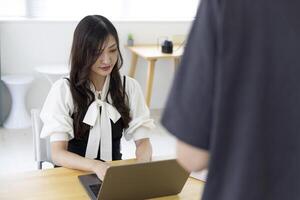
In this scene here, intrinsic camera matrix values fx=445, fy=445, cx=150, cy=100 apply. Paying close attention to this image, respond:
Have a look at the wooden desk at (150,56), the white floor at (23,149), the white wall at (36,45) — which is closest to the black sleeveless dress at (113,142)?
the white floor at (23,149)

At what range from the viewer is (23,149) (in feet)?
11.6

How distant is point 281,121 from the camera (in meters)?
0.72

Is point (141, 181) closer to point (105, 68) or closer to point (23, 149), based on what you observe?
point (105, 68)

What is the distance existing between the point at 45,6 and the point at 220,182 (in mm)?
4014

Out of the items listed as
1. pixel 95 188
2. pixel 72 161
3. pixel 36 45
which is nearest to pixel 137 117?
pixel 72 161

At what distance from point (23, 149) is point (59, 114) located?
192 centimetres

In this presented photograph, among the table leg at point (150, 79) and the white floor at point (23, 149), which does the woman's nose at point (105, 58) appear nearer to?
the white floor at point (23, 149)

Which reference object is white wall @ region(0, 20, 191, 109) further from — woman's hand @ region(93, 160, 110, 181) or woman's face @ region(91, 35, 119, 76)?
woman's hand @ region(93, 160, 110, 181)

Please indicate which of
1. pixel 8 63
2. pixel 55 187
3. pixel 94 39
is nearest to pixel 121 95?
pixel 94 39

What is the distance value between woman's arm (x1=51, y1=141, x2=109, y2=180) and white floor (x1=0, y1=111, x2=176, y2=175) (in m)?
1.49

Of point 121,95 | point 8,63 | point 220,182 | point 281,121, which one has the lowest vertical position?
point 8,63

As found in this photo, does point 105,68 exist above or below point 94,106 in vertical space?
above


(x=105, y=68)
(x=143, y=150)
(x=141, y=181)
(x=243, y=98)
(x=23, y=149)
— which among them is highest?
(x=243, y=98)

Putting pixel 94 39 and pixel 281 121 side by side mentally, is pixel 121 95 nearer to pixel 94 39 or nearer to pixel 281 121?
pixel 94 39
